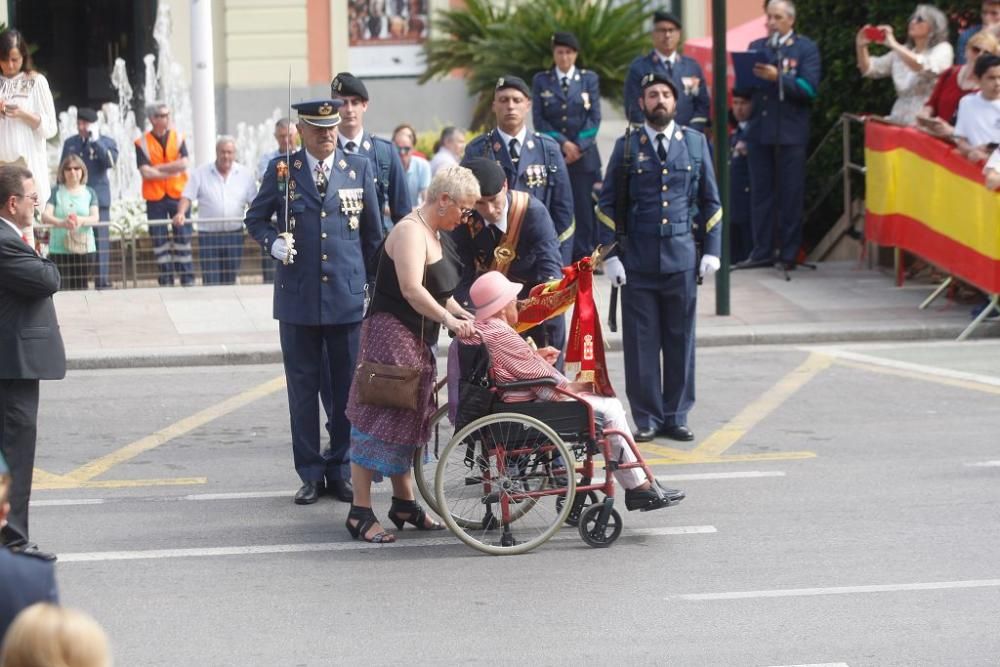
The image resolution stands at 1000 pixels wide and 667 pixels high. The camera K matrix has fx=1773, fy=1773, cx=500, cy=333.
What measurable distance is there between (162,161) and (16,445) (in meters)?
10.3

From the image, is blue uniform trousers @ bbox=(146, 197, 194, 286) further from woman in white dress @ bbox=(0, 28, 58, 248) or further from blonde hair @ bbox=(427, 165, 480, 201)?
blonde hair @ bbox=(427, 165, 480, 201)

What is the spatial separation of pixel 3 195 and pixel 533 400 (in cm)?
244

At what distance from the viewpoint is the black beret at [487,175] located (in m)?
8.67

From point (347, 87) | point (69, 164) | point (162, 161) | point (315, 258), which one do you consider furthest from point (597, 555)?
point (162, 161)

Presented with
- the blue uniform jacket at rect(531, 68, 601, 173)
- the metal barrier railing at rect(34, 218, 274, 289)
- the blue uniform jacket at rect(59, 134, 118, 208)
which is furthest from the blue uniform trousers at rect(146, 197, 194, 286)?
the blue uniform jacket at rect(531, 68, 601, 173)

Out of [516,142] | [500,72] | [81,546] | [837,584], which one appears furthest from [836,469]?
[500,72]

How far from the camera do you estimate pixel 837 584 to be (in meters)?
7.23

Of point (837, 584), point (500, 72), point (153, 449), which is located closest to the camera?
point (837, 584)

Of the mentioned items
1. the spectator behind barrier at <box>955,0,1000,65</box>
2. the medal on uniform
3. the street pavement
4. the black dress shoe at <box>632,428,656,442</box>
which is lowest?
the street pavement

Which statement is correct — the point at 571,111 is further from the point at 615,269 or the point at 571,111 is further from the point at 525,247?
the point at 525,247

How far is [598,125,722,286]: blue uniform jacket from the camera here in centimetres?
1016

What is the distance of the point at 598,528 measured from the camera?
7918 mm

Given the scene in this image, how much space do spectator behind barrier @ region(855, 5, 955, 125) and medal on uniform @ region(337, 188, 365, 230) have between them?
7.78 m

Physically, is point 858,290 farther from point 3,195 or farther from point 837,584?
point 3,195
